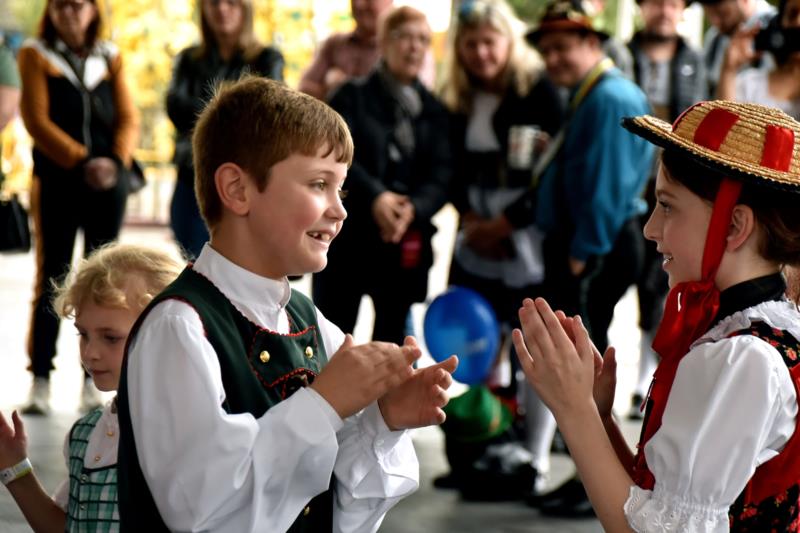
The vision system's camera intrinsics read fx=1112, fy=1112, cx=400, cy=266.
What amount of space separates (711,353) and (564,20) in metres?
2.64

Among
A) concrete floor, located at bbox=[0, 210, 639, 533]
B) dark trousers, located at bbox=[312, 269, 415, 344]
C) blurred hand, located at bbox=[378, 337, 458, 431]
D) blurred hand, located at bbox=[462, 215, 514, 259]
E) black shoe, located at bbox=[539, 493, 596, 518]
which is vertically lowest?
concrete floor, located at bbox=[0, 210, 639, 533]

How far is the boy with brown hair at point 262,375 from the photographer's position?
154 cm

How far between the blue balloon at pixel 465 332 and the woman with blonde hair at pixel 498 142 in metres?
0.28

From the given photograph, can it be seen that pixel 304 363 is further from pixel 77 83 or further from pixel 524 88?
pixel 77 83

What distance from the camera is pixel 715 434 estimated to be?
5.35 feet

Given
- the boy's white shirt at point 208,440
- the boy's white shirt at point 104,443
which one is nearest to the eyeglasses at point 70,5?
the boy's white shirt at point 104,443

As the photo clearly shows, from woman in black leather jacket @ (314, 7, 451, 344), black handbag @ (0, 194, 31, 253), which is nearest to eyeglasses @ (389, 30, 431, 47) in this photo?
woman in black leather jacket @ (314, 7, 451, 344)

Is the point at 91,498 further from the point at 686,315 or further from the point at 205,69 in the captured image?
the point at 205,69

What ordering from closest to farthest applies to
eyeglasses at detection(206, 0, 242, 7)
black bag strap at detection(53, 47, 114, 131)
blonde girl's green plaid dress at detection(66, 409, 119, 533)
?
blonde girl's green plaid dress at detection(66, 409, 119, 533), eyeglasses at detection(206, 0, 242, 7), black bag strap at detection(53, 47, 114, 131)

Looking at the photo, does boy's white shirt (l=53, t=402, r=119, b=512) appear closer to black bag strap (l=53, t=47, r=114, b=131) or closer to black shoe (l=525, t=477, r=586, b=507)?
black shoe (l=525, t=477, r=586, b=507)

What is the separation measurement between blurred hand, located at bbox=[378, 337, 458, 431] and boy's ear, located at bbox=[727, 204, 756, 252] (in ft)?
1.55

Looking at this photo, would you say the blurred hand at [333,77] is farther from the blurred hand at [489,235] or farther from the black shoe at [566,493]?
the black shoe at [566,493]

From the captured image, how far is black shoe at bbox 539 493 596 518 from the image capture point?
3812 millimetres

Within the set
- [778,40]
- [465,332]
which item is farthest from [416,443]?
[778,40]
